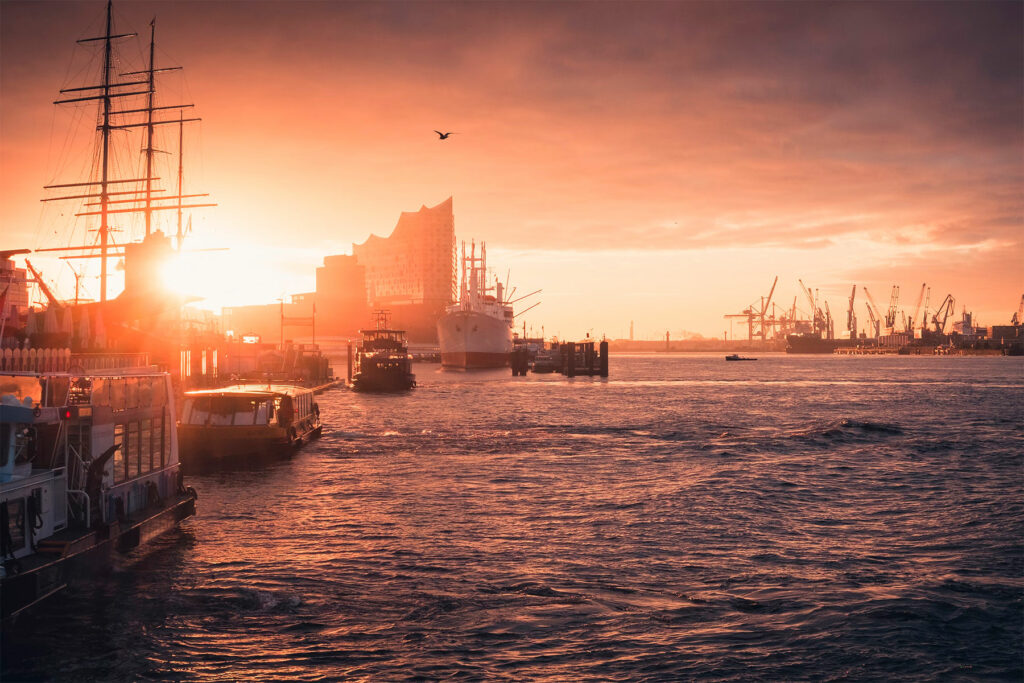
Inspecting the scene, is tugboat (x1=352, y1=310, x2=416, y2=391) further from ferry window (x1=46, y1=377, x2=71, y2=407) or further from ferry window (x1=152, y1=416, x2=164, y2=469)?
ferry window (x1=46, y1=377, x2=71, y2=407)

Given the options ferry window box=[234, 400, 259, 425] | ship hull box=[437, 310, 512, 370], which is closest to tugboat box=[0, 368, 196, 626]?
ferry window box=[234, 400, 259, 425]

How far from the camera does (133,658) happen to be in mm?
13297

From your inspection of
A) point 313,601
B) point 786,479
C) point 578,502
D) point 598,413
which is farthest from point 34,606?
point 598,413

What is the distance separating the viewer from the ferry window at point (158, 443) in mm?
21109

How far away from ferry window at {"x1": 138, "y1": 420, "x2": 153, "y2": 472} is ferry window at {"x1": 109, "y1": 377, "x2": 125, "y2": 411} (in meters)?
1.53

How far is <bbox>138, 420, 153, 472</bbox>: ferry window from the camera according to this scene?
20125 mm

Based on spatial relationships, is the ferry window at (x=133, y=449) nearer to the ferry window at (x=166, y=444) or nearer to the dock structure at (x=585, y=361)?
the ferry window at (x=166, y=444)

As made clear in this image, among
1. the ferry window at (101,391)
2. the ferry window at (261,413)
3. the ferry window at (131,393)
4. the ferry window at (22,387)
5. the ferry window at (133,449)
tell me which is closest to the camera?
the ferry window at (22,387)

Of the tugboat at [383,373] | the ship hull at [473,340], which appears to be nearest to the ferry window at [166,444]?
the tugboat at [383,373]

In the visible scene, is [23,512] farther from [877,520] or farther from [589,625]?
[877,520]

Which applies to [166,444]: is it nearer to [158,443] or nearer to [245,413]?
[158,443]

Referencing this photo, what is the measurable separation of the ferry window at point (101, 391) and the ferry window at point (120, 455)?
3.37 ft

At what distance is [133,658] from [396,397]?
74836mm

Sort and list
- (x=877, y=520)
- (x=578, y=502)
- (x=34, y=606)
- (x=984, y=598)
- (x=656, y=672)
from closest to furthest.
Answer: (x=656, y=672)
(x=34, y=606)
(x=984, y=598)
(x=877, y=520)
(x=578, y=502)
